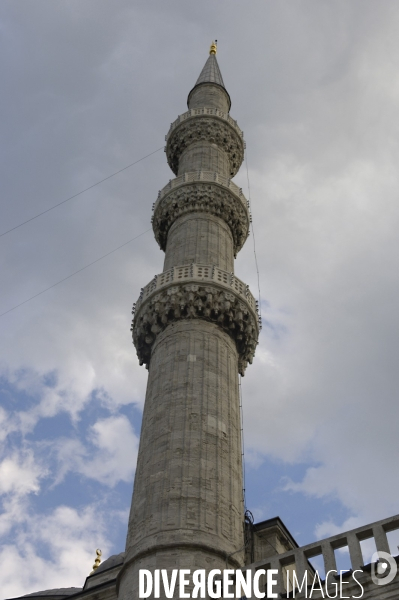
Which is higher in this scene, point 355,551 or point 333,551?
point 333,551

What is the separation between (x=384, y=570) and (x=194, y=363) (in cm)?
801

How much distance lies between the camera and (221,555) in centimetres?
1338

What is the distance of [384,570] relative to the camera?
32.2 ft

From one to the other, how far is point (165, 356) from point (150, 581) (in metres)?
6.15

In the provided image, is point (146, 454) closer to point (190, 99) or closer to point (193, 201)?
point (193, 201)

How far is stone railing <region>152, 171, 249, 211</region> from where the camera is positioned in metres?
22.7

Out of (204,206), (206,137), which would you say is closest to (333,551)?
(204,206)

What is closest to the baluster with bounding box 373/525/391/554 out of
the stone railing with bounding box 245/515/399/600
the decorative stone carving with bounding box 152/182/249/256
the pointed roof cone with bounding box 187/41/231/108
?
the stone railing with bounding box 245/515/399/600

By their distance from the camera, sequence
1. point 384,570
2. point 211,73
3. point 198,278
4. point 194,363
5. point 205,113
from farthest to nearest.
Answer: point 211,73, point 205,113, point 198,278, point 194,363, point 384,570

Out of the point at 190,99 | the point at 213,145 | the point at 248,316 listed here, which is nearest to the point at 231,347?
the point at 248,316

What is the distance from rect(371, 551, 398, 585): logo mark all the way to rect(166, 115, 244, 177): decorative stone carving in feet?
60.7

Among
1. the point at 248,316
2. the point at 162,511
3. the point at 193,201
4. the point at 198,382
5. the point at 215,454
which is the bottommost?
the point at 162,511

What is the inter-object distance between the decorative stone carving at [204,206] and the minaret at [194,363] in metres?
0.04

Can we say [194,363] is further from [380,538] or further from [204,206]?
[380,538]
